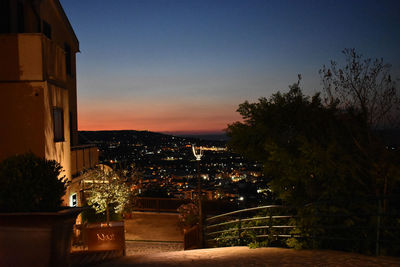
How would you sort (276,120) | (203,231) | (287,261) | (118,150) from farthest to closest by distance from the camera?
1. (118,150)
2. (203,231)
3. (276,120)
4. (287,261)

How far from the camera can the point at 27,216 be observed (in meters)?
4.59

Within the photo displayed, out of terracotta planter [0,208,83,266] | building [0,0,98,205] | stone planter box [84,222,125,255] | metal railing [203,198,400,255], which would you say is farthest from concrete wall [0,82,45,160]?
metal railing [203,198,400,255]

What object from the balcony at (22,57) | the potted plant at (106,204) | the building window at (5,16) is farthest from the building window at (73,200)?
the building window at (5,16)

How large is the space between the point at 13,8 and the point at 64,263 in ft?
29.7

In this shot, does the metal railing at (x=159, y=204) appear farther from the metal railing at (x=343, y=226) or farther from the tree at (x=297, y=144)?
the metal railing at (x=343, y=226)

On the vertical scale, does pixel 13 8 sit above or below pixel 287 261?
above

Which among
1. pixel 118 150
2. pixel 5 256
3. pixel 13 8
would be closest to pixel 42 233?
pixel 5 256

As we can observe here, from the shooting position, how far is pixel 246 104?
10656mm

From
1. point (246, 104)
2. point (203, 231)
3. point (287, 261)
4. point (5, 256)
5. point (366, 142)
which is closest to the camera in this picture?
point (5, 256)

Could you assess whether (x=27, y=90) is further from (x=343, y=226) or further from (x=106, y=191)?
(x=343, y=226)

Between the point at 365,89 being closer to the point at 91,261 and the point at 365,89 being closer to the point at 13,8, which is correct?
the point at 91,261

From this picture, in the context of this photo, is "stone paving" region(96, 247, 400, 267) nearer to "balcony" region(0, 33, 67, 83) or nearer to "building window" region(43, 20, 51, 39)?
"balcony" region(0, 33, 67, 83)

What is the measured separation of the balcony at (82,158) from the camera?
12.5m

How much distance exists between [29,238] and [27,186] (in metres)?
0.78
